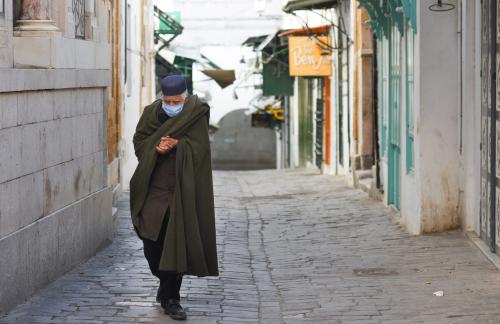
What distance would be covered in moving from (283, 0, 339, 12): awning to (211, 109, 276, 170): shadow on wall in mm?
24562

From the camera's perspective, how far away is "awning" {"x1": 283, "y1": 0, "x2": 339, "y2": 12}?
2505 cm

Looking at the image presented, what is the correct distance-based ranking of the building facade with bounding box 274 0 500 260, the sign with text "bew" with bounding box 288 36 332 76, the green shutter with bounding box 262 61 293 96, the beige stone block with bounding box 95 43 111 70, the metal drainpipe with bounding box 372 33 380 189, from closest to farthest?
the building facade with bounding box 274 0 500 260 → the beige stone block with bounding box 95 43 111 70 → the metal drainpipe with bounding box 372 33 380 189 → the sign with text "bew" with bounding box 288 36 332 76 → the green shutter with bounding box 262 61 293 96

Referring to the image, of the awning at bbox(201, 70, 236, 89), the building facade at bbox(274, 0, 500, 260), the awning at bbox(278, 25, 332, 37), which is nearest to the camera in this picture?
the building facade at bbox(274, 0, 500, 260)

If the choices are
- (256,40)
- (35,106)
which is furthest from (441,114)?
(256,40)

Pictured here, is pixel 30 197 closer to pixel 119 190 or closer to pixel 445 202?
pixel 445 202

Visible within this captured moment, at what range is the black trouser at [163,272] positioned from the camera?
344 inches

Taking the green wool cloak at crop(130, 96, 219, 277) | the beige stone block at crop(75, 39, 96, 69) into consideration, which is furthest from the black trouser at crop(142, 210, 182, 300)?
the beige stone block at crop(75, 39, 96, 69)

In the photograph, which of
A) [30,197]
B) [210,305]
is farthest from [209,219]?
[30,197]

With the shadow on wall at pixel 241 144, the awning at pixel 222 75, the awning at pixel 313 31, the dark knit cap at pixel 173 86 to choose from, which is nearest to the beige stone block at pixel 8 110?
the dark knit cap at pixel 173 86

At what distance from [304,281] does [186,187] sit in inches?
95.0

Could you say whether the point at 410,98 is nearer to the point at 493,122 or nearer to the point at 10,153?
the point at 493,122

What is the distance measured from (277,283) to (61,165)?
219 centimetres

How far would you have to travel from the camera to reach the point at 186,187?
8641mm

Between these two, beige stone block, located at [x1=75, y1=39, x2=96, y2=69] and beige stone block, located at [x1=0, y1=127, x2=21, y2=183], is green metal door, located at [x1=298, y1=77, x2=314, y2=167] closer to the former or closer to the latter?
beige stone block, located at [x1=75, y1=39, x2=96, y2=69]
